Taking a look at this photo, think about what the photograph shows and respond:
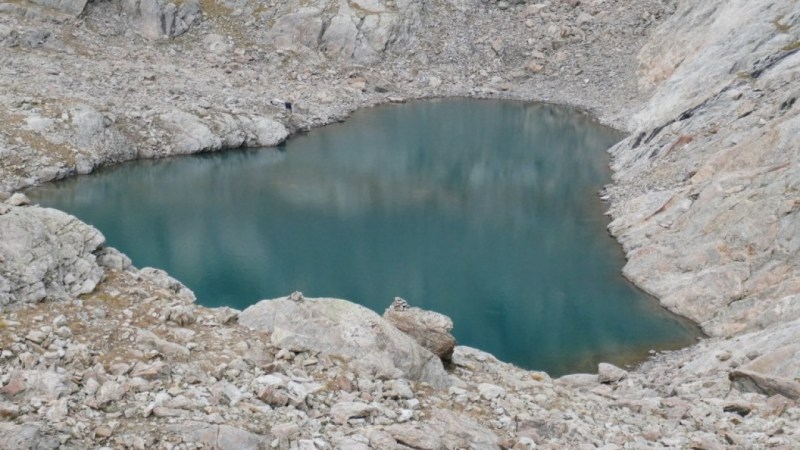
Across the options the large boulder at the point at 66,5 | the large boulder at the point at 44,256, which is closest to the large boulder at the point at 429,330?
the large boulder at the point at 44,256

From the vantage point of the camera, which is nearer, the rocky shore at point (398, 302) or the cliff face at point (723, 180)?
the rocky shore at point (398, 302)

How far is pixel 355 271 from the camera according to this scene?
49.3 m

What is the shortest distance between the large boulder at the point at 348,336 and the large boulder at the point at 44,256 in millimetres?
5328

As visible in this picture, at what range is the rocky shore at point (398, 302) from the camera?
19.7m

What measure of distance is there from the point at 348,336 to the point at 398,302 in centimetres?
571

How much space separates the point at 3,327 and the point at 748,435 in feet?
70.9

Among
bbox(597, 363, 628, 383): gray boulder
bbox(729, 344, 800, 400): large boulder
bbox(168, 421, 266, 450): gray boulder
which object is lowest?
bbox(168, 421, 266, 450): gray boulder

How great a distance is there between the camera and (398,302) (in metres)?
29.5

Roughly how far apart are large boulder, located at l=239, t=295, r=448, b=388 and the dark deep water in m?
15.2

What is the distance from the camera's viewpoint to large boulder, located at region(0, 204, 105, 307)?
22.3m

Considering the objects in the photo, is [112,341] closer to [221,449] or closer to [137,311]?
[137,311]

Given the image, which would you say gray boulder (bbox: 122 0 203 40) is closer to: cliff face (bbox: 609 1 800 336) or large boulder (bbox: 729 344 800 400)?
cliff face (bbox: 609 1 800 336)

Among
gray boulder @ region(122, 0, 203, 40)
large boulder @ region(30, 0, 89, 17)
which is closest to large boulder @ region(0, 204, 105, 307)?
large boulder @ region(30, 0, 89, 17)

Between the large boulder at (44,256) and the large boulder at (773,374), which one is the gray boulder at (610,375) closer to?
the large boulder at (773,374)
